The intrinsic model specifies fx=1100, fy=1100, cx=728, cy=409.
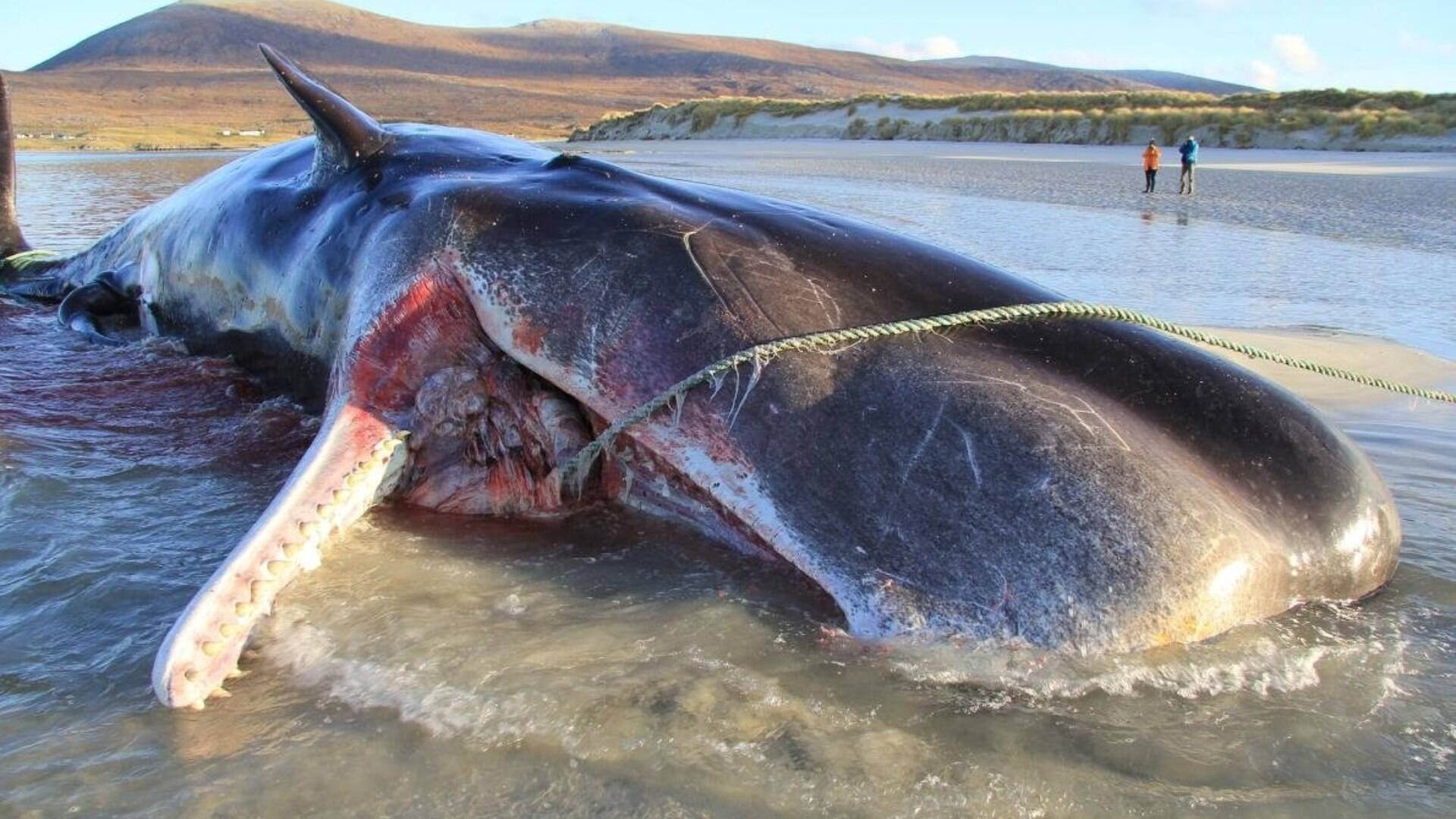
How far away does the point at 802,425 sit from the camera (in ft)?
10.5

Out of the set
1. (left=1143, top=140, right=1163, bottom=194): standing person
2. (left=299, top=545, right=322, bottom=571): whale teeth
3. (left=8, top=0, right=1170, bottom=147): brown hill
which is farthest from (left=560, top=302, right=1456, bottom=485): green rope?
(left=8, top=0, right=1170, bottom=147): brown hill

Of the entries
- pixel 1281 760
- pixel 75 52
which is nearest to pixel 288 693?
pixel 1281 760

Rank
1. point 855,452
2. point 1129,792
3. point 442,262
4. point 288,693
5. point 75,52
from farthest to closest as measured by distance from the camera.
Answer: point 75,52
point 442,262
point 855,452
point 288,693
point 1129,792

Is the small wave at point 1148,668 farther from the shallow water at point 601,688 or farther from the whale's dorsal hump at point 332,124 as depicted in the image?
the whale's dorsal hump at point 332,124

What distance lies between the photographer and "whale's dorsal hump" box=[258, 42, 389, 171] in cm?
455

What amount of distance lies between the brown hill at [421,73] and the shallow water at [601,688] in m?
59.3

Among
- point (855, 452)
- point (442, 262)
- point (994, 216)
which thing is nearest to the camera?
point (855, 452)

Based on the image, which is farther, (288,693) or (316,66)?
(316,66)

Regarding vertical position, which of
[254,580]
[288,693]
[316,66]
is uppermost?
[316,66]

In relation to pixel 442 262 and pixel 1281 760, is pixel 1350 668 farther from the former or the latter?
pixel 442 262

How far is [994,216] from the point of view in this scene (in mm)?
14969

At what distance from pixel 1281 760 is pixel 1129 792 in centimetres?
39

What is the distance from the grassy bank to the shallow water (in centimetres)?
3795

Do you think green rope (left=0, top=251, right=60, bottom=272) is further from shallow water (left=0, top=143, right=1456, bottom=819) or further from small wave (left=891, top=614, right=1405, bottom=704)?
small wave (left=891, top=614, right=1405, bottom=704)
